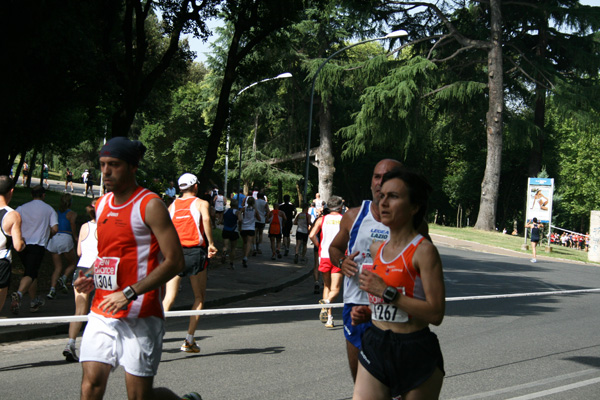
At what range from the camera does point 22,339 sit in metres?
8.56

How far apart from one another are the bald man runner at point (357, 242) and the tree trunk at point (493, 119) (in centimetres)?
3441

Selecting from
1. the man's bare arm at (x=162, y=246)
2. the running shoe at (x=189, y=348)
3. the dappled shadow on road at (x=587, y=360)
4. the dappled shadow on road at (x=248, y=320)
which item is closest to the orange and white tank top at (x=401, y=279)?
Answer: the man's bare arm at (x=162, y=246)

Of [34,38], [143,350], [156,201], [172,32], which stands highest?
[172,32]

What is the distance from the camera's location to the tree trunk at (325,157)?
47963 mm

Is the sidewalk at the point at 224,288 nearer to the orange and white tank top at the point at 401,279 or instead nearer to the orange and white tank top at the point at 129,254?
the orange and white tank top at the point at 129,254

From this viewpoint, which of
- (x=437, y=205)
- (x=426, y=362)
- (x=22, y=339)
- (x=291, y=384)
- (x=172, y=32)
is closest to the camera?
(x=426, y=362)

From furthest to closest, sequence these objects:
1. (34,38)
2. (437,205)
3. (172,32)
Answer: (437,205) → (172,32) → (34,38)

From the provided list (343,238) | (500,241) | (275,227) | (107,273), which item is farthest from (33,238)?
(500,241)

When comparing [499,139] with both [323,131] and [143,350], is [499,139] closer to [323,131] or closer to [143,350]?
[323,131]

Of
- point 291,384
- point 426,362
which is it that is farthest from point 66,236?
point 426,362

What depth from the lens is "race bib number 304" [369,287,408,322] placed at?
3.47 meters

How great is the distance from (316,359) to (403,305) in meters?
4.47

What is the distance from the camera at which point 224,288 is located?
13.6 m

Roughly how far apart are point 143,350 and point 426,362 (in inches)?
56.3
